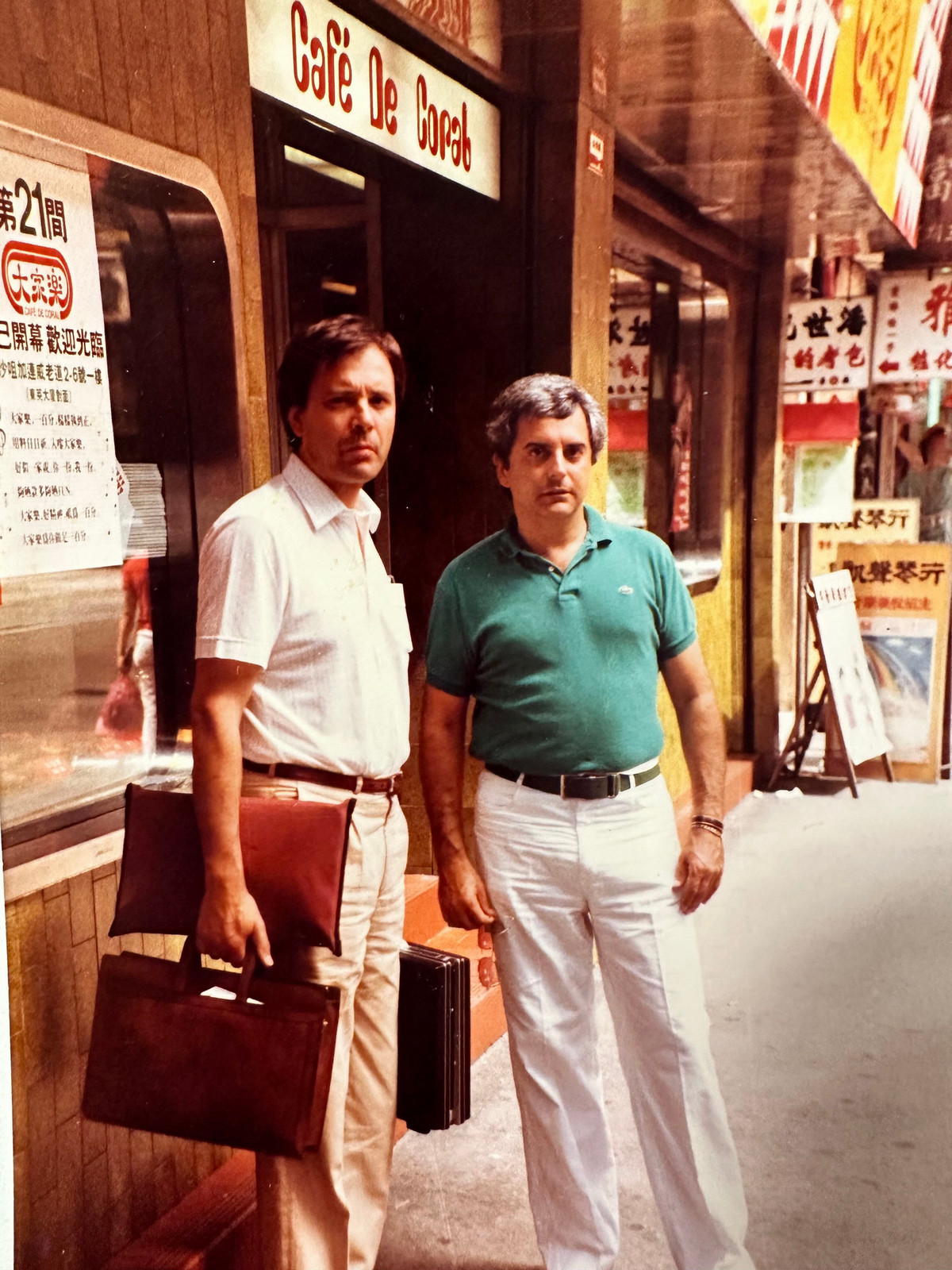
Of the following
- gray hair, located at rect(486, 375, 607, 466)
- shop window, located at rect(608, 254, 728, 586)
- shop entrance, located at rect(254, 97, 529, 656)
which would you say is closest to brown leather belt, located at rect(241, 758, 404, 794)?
gray hair, located at rect(486, 375, 607, 466)

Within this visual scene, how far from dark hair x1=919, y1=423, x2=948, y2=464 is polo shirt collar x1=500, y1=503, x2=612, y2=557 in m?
0.62

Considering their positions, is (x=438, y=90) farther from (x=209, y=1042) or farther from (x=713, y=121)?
(x=209, y=1042)

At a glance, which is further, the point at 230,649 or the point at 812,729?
the point at 812,729

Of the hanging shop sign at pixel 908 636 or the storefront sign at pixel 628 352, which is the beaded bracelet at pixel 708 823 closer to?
the hanging shop sign at pixel 908 636

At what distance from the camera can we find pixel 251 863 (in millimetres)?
1635

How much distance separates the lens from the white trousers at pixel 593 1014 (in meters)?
2.10

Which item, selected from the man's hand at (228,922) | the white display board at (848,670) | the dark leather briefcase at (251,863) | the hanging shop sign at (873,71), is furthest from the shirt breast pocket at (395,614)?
the hanging shop sign at (873,71)

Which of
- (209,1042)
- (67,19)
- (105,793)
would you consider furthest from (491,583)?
(67,19)

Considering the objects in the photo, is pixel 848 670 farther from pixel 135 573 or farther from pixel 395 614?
pixel 135 573

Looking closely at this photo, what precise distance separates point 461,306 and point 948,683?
5.76 feet

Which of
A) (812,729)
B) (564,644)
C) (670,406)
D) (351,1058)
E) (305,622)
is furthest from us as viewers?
(670,406)

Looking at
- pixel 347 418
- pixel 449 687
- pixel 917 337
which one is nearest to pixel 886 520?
pixel 917 337

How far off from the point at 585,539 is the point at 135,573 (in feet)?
2.51

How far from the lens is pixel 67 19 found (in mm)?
1617
